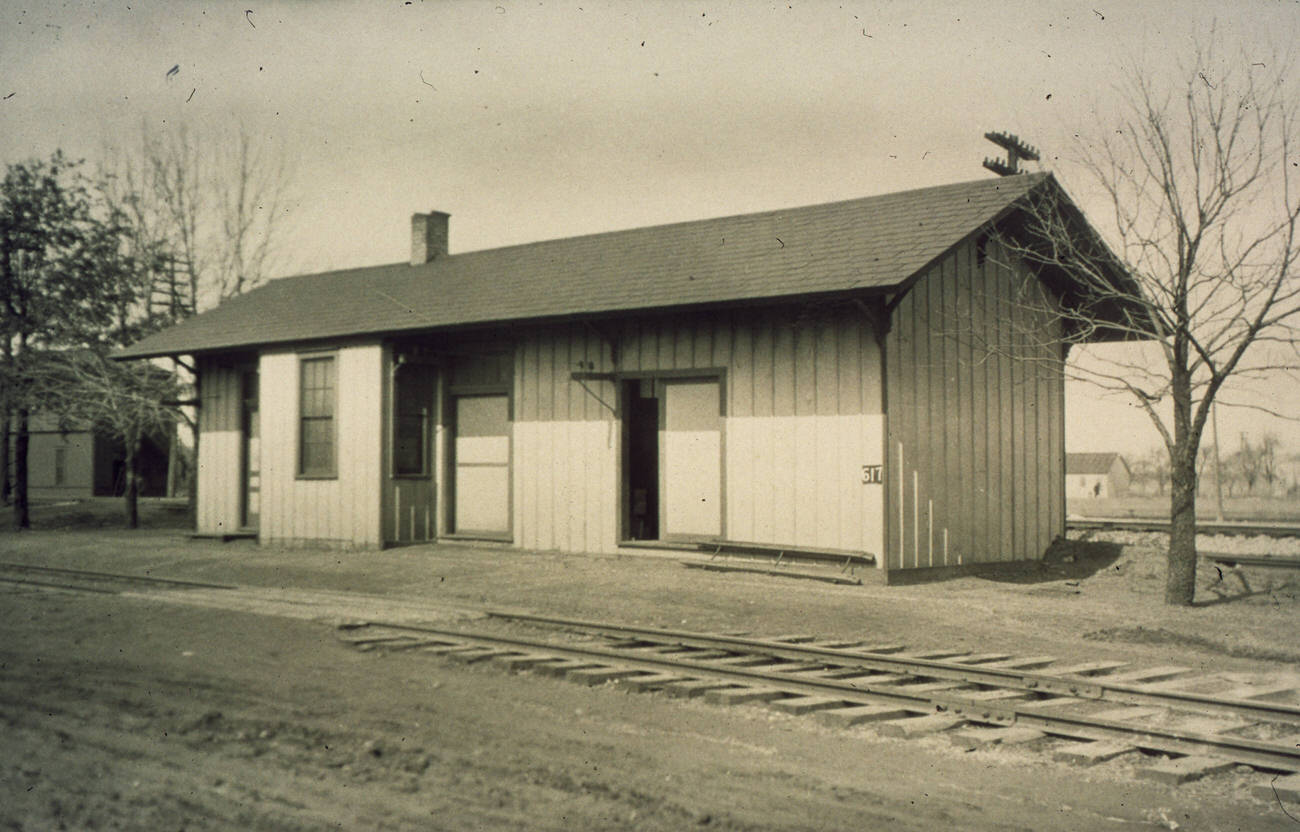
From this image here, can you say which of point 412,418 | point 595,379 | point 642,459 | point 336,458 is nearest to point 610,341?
point 595,379

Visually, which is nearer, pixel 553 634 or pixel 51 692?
pixel 51 692

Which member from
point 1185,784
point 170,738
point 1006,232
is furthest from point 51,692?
point 1006,232

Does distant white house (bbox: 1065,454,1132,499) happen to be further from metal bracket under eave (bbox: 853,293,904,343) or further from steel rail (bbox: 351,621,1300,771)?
steel rail (bbox: 351,621,1300,771)

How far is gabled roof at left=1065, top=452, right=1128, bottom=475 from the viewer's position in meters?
71.1

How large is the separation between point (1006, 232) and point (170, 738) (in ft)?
44.6

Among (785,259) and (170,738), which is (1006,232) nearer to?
(785,259)

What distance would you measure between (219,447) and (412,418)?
5.23m

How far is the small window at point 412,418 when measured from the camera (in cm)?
1775

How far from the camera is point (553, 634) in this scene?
395 inches

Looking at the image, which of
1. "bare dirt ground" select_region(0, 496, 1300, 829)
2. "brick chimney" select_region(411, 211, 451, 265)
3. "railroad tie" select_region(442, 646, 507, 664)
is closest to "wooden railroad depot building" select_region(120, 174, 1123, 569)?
"brick chimney" select_region(411, 211, 451, 265)

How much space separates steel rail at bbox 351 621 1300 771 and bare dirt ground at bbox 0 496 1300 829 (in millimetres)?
347

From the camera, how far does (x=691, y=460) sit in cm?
1480

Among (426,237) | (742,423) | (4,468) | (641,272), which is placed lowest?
(4,468)

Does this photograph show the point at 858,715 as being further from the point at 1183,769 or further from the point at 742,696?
the point at 1183,769
